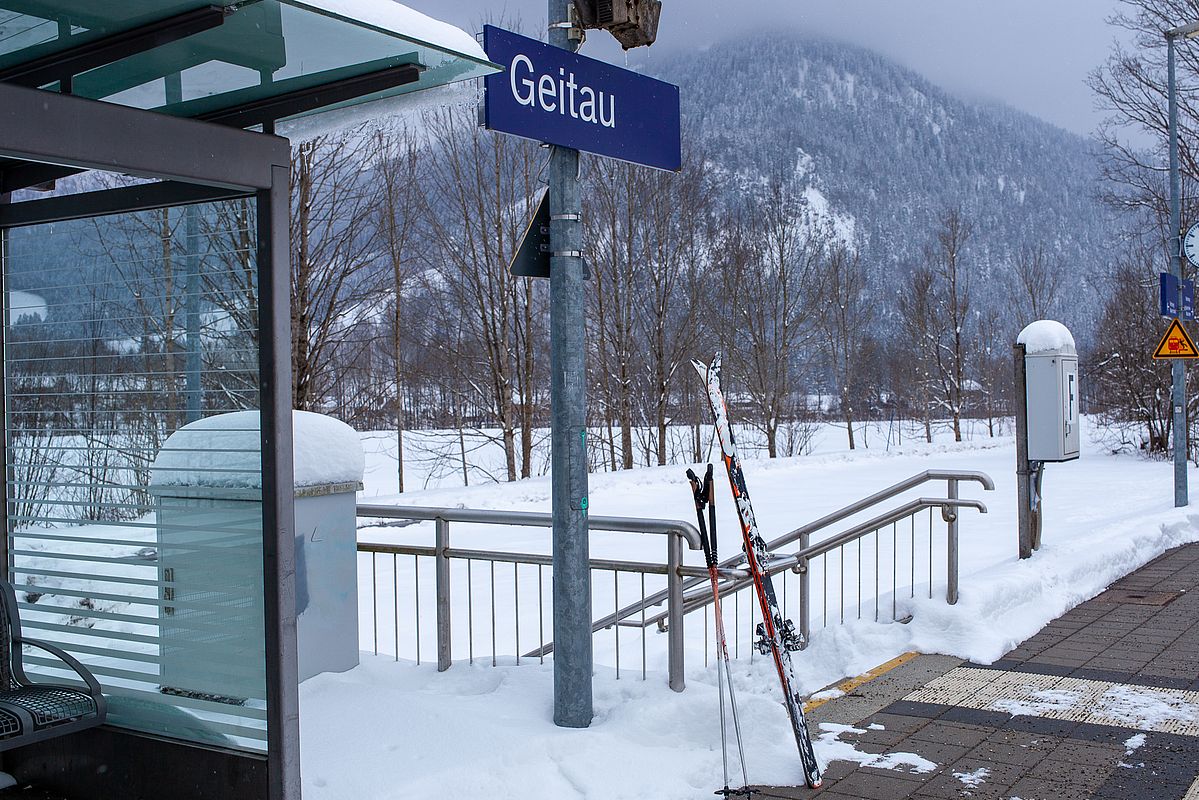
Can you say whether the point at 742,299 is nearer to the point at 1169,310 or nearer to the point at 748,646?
the point at 1169,310

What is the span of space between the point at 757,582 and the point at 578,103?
2271mm

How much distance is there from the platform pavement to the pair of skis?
28 cm

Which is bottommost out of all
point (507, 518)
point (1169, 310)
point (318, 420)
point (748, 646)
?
point (748, 646)

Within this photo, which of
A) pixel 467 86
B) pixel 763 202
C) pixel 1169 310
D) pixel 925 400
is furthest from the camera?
pixel 925 400

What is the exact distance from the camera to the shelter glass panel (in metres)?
4.03

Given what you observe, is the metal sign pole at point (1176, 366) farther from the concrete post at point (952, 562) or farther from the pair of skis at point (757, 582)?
the pair of skis at point (757, 582)

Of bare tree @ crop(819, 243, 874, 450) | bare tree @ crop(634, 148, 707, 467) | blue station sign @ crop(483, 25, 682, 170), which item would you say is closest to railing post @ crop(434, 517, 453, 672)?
blue station sign @ crop(483, 25, 682, 170)

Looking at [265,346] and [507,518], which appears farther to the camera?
[507,518]

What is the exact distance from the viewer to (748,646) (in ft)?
27.3

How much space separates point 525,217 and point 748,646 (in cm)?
1830

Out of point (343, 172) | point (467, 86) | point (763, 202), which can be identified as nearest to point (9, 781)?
point (467, 86)

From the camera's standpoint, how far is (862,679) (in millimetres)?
6242

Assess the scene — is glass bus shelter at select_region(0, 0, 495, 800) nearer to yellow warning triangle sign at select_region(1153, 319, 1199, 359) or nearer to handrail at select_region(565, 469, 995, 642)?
handrail at select_region(565, 469, 995, 642)

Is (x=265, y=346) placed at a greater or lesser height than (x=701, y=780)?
greater
